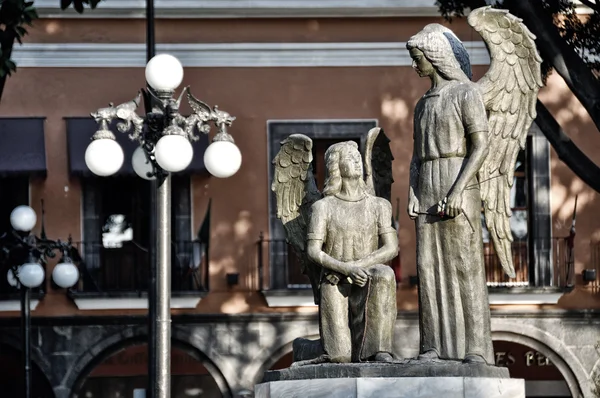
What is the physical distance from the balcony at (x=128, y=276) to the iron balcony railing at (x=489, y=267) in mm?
957

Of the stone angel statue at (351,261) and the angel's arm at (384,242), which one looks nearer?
the stone angel statue at (351,261)

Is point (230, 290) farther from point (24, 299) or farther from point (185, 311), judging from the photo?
point (24, 299)

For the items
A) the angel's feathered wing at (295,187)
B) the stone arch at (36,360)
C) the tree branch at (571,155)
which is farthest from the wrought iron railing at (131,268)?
the angel's feathered wing at (295,187)

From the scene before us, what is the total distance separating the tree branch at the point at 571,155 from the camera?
18.8m

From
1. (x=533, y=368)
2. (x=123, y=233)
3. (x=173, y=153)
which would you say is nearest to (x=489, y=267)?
(x=533, y=368)

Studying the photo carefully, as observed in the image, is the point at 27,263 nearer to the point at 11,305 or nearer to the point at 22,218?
the point at 22,218

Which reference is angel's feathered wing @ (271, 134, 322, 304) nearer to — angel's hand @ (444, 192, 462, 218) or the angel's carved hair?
the angel's carved hair

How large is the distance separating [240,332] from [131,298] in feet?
5.89

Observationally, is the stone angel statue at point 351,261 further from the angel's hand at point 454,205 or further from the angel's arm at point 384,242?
the angel's hand at point 454,205

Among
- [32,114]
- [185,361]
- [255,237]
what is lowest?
[185,361]

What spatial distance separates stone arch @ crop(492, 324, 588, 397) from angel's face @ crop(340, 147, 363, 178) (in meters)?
15.5

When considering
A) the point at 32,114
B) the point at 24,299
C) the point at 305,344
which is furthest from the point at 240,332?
the point at 305,344

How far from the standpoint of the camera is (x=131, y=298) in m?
27.7

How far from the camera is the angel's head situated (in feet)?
41.4
